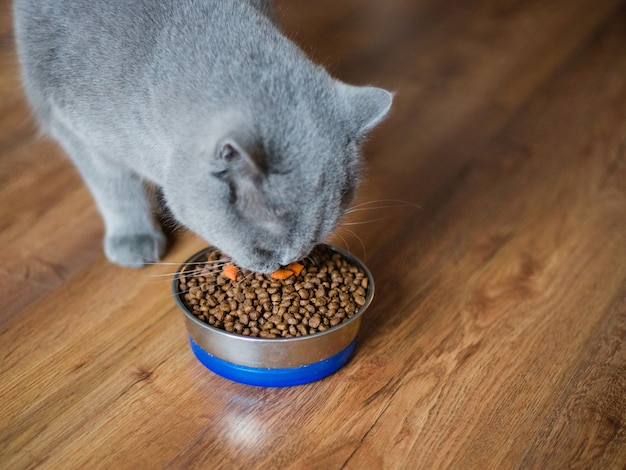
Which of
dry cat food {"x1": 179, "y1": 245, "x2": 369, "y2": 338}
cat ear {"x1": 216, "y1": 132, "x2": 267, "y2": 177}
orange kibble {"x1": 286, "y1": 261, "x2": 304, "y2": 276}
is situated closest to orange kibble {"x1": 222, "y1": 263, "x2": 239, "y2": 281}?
dry cat food {"x1": 179, "y1": 245, "x2": 369, "y2": 338}

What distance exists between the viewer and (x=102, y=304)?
4.93ft

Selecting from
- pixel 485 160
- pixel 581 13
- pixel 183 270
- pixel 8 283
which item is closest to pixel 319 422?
pixel 183 270

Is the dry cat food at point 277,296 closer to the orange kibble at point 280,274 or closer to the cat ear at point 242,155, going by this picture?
the orange kibble at point 280,274

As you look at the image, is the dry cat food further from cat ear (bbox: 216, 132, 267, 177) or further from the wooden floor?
cat ear (bbox: 216, 132, 267, 177)

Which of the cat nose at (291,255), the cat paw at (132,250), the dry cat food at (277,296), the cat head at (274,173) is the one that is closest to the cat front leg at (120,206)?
the cat paw at (132,250)

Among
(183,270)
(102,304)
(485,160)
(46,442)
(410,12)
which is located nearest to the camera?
(46,442)

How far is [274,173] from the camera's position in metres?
1.09

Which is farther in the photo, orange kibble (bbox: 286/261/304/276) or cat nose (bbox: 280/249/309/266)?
orange kibble (bbox: 286/261/304/276)

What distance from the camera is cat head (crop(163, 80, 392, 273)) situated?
107 cm

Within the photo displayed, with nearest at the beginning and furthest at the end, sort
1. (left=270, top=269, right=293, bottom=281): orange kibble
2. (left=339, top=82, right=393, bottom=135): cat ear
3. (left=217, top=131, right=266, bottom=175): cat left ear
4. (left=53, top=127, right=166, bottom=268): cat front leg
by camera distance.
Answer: (left=217, top=131, right=266, bottom=175): cat left ear → (left=339, top=82, right=393, bottom=135): cat ear → (left=270, top=269, right=293, bottom=281): orange kibble → (left=53, top=127, right=166, bottom=268): cat front leg

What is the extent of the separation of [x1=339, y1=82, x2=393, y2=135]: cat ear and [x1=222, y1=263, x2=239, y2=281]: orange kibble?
1.19 ft

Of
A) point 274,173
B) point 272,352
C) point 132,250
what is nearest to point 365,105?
point 274,173

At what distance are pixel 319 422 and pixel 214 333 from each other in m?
0.25

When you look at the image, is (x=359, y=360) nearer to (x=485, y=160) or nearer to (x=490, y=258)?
(x=490, y=258)
